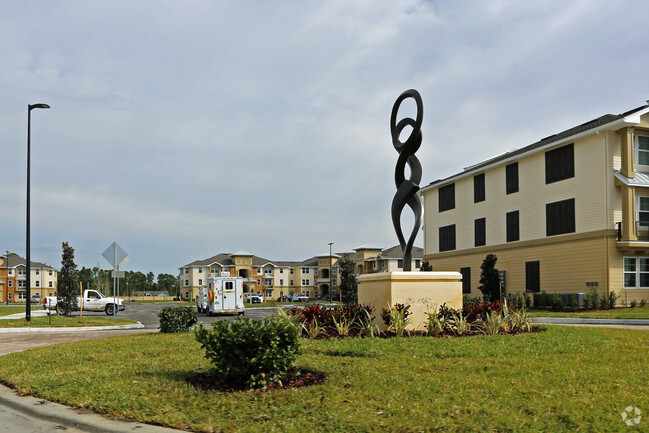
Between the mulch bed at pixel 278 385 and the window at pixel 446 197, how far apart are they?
3599 centimetres

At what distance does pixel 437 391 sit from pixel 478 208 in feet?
111

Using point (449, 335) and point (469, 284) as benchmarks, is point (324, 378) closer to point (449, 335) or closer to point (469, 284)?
point (449, 335)

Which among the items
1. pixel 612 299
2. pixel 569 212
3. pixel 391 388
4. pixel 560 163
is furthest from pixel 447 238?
pixel 391 388

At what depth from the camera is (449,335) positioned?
491 inches

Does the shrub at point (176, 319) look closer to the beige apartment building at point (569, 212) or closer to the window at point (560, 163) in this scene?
the beige apartment building at point (569, 212)

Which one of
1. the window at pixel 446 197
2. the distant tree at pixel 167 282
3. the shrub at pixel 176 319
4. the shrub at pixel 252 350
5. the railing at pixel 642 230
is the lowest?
the distant tree at pixel 167 282

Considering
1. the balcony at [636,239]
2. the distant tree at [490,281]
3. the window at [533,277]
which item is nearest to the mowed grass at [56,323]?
the distant tree at [490,281]

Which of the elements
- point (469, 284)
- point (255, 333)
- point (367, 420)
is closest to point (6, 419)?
point (255, 333)

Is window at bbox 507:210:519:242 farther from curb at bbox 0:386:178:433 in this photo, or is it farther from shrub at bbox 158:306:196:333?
curb at bbox 0:386:178:433

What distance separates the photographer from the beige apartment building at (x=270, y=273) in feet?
364

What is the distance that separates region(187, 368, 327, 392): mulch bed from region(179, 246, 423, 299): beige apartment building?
9537 centimetres

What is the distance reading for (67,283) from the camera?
109ft

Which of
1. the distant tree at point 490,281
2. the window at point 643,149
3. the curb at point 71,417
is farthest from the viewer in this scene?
the distant tree at point 490,281

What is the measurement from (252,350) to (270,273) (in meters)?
112
